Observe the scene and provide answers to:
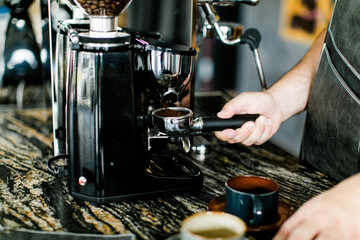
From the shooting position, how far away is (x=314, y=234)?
2.21 ft

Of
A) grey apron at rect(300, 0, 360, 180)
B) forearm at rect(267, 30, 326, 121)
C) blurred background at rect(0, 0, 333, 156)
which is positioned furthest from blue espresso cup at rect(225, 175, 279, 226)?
blurred background at rect(0, 0, 333, 156)

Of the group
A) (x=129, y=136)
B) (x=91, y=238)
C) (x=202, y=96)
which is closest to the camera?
(x=91, y=238)

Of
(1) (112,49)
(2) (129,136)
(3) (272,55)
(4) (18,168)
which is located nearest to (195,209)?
(2) (129,136)

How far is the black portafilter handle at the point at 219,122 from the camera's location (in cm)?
93

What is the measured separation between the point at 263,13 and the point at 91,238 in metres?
3.11

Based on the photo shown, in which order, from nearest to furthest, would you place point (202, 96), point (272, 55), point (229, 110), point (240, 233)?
point (240, 233) → point (229, 110) → point (202, 96) → point (272, 55)

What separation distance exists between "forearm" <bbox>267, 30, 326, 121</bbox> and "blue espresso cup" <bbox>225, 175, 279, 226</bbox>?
1.43 ft

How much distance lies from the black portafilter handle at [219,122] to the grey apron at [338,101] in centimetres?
22

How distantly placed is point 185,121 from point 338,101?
39 centimetres

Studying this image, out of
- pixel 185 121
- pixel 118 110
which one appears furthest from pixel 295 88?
pixel 118 110

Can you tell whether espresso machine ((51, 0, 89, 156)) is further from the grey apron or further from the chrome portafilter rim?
the grey apron

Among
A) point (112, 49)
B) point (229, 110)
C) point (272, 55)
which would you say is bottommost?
point (272, 55)

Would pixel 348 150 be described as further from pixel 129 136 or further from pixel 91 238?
pixel 91 238

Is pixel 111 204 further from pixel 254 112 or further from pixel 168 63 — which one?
pixel 254 112
